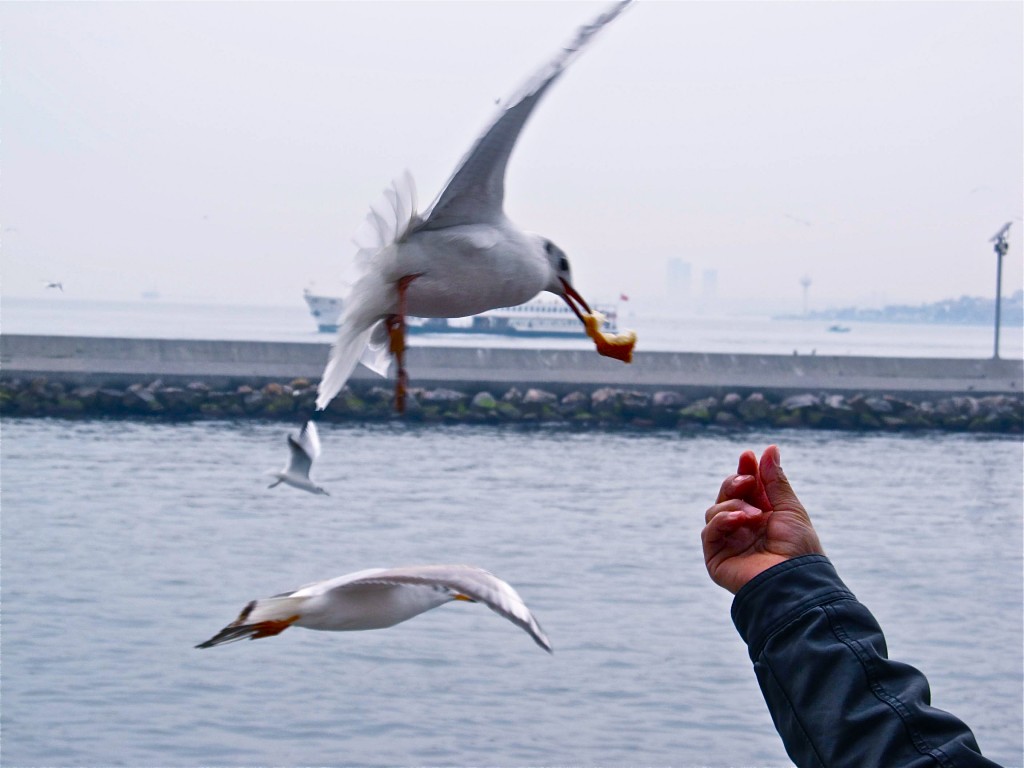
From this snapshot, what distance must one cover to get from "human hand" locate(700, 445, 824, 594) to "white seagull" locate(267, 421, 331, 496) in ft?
18.3

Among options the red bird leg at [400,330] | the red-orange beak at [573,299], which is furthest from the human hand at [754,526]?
the red bird leg at [400,330]

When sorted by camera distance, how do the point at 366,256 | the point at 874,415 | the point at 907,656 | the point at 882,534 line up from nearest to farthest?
1. the point at 366,256
2. the point at 907,656
3. the point at 882,534
4. the point at 874,415

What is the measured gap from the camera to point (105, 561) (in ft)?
35.4

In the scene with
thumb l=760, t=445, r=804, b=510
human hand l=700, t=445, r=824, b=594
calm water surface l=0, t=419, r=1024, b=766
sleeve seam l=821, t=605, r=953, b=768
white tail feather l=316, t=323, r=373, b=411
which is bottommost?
calm water surface l=0, t=419, r=1024, b=766

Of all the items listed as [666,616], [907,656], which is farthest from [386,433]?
[907,656]

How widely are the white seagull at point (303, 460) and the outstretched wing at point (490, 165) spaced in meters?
5.47

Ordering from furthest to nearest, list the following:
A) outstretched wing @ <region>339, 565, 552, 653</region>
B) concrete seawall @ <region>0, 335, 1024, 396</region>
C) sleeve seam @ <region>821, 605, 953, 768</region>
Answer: concrete seawall @ <region>0, 335, 1024, 396</region> → outstretched wing @ <region>339, 565, 552, 653</region> → sleeve seam @ <region>821, 605, 953, 768</region>

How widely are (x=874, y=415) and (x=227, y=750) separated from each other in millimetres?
16147

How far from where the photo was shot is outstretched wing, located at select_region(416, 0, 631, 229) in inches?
60.3

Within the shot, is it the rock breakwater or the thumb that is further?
the rock breakwater

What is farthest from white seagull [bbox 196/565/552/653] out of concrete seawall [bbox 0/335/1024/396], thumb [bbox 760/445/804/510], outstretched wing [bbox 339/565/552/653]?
concrete seawall [bbox 0/335/1024/396]

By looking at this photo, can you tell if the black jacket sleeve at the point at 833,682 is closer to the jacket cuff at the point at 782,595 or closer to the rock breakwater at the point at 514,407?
the jacket cuff at the point at 782,595

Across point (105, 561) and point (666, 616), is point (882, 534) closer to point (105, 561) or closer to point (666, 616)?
point (666, 616)

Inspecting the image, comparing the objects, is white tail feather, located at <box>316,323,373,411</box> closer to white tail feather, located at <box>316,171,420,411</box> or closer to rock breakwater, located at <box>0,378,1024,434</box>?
white tail feather, located at <box>316,171,420,411</box>
